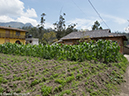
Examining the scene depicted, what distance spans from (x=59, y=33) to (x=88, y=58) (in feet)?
107

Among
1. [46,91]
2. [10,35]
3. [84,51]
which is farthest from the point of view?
→ [10,35]

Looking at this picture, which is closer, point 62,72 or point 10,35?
point 62,72

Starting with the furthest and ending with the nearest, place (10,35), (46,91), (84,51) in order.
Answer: (10,35) < (84,51) < (46,91)

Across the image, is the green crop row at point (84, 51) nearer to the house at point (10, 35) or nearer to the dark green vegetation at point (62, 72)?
the dark green vegetation at point (62, 72)

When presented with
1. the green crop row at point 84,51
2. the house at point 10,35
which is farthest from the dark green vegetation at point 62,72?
the house at point 10,35

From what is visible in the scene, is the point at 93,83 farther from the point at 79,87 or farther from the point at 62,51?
the point at 62,51

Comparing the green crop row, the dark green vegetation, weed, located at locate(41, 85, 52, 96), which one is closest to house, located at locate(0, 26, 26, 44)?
the dark green vegetation

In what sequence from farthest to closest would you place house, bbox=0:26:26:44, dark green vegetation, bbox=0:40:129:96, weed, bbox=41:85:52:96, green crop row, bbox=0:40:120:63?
1. house, bbox=0:26:26:44
2. green crop row, bbox=0:40:120:63
3. dark green vegetation, bbox=0:40:129:96
4. weed, bbox=41:85:52:96

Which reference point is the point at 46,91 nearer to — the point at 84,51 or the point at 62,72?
the point at 62,72

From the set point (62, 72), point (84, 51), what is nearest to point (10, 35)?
point (84, 51)

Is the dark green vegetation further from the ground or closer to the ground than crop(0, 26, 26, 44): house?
closer to the ground

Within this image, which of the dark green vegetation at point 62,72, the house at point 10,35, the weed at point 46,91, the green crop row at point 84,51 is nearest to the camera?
the weed at point 46,91

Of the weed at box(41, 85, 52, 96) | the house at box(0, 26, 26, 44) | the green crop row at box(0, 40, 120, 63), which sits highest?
the house at box(0, 26, 26, 44)

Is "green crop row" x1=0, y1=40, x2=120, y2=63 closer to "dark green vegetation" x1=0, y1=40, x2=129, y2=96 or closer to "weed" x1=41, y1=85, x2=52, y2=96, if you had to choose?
"dark green vegetation" x1=0, y1=40, x2=129, y2=96
